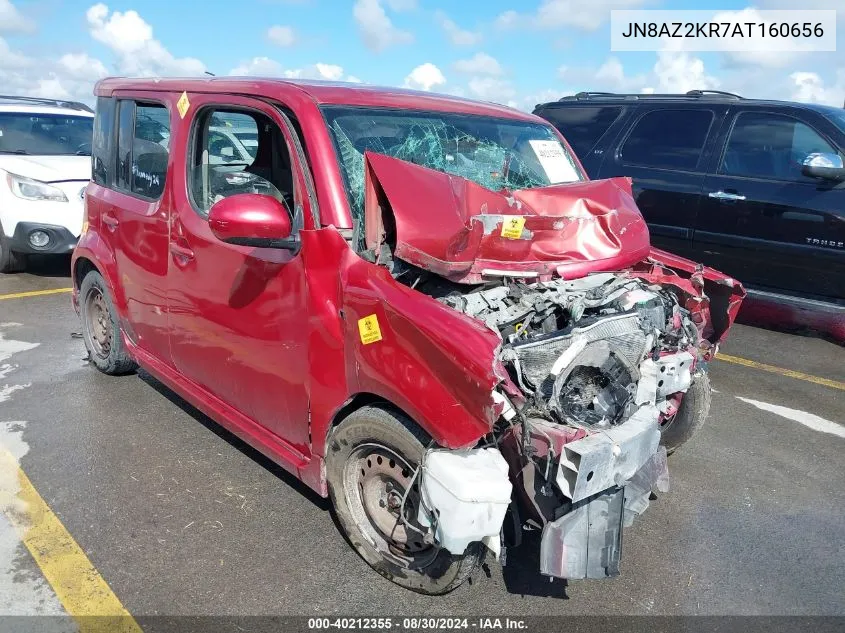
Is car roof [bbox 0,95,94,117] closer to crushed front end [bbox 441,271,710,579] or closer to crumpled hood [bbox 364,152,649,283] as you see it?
crumpled hood [bbox 364,152,649,283]

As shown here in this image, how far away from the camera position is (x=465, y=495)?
217 centimetres

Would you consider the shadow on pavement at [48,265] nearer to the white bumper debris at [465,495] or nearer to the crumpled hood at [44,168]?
the crumpled hood at [44,168]

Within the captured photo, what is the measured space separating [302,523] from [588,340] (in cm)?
158

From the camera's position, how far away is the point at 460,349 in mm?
2197

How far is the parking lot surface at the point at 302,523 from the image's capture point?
2676 millimetres

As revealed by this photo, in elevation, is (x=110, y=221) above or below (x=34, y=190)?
below

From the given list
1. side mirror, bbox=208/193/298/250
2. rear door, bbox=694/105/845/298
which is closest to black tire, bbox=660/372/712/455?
side mirror, bbox=208/193/298/250

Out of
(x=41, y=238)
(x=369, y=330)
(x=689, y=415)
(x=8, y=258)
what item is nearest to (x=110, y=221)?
(x=369, y=330)

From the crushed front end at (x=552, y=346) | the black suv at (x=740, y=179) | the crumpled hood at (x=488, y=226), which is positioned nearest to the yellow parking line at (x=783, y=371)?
the black suv at (x=740, y=179)

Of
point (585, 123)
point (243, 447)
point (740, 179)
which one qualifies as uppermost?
point (585, 123)

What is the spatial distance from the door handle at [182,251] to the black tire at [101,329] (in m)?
1.14

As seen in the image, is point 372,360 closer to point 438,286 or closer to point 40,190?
point 438,286

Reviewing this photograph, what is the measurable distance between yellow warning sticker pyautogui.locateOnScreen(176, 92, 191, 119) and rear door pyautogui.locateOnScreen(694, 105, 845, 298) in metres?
4.63

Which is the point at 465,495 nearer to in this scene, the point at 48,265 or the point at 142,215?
the point at 142,215
